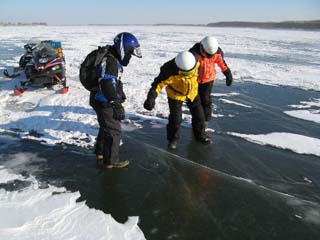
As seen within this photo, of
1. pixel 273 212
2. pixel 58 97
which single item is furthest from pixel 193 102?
pixel 58 97

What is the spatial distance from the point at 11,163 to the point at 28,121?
1885 millimetres

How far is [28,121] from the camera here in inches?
262

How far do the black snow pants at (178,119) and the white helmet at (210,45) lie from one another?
79cm

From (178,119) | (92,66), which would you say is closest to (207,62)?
(178,119)

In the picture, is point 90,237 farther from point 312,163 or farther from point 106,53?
point 312,163

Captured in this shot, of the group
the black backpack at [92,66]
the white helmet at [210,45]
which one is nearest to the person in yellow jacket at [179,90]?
the white helmet at [210,45]

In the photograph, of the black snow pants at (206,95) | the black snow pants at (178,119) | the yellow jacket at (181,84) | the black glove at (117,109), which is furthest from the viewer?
the black snow pants at (206,95)

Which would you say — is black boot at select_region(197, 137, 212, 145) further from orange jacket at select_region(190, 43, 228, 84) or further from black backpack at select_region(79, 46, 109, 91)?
black backpack at select_region(79, 46, 109, 91)

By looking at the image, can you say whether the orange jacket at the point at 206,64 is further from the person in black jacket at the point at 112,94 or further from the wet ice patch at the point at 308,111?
the wet ice patch at the point at 308,111

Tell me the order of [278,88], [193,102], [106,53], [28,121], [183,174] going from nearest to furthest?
[106,53]
[183,174]
[193,102]
[28,121]
[278,88]

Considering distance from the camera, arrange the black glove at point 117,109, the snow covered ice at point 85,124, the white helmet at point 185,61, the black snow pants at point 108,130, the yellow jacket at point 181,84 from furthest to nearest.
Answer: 1. the yellow jacket at point 181,84
2. the white helmet at point 185,61
3. the black snow pants at point 108,130
4. the black glove at point 117,109
5. the snow covered ice at point 85,124

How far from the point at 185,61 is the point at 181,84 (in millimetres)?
443

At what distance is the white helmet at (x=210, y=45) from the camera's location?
573 centimetres

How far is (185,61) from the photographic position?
499 centimetres
